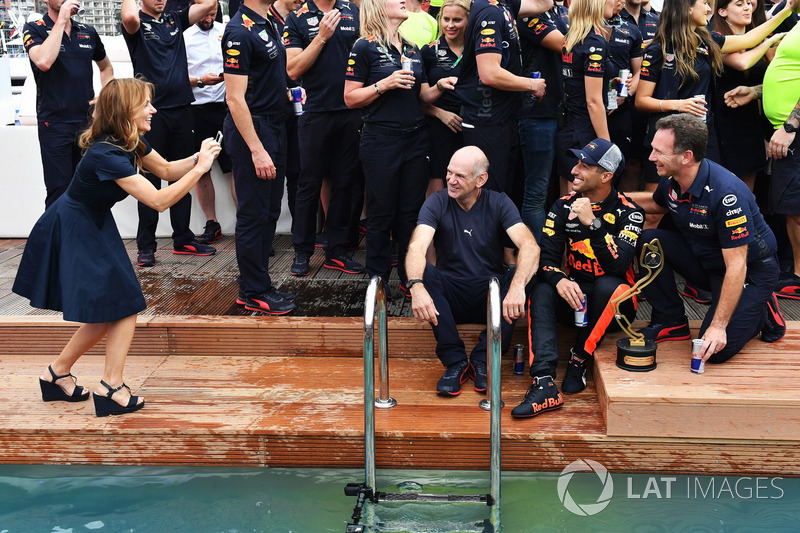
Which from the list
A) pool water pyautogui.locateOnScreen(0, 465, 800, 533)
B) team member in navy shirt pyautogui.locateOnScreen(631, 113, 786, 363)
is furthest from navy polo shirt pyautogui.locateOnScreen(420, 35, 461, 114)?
pool water pyautogui.locateOnScreen(0, 465, 800, 533)

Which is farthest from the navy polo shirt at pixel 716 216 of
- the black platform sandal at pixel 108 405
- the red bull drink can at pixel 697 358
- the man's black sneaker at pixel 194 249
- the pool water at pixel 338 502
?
the man's black sneaker at pixel 194 249

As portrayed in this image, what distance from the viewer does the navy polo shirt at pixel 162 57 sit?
5.94 m

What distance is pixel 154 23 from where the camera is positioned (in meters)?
5.97

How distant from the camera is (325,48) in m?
5.44

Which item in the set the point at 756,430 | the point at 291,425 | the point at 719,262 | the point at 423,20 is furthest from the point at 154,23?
the point at 756,430

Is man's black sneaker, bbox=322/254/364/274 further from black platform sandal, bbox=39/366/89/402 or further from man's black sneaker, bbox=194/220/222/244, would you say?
black platform sandal, bbox=39/366/89/402

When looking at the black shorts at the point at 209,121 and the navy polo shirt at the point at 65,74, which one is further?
the black shorts at the point at 209,121

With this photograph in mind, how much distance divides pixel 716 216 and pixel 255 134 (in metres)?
2.65

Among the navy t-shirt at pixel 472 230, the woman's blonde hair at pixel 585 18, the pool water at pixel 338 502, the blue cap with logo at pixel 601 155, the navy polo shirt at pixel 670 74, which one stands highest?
the woman's blonde hair at pixel 585 18

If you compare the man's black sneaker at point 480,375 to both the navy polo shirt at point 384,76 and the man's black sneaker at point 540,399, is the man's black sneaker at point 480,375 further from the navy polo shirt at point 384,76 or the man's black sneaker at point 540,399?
the navy polo shirt at point 384,76

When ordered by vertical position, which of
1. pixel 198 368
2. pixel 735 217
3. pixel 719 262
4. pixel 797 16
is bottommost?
pixel 198 368

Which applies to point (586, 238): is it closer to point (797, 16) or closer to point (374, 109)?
point (374, 109)

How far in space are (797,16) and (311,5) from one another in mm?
Result: 3438

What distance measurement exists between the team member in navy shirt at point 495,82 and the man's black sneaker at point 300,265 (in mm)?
1526
